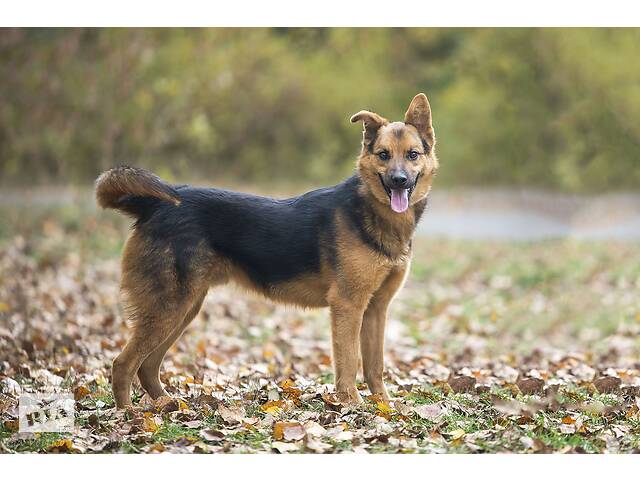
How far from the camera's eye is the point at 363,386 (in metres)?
6.90

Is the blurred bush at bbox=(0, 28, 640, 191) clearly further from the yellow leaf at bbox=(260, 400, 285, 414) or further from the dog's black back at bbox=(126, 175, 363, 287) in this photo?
the yellow leaf at bbox=(260, 400, 285, 414)

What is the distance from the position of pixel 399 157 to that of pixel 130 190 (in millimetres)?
2041

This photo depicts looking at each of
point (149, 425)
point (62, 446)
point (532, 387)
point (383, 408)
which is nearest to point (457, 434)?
point (383, 408)

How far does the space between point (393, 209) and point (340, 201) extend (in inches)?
19.0

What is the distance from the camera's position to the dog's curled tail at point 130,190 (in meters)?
5.99

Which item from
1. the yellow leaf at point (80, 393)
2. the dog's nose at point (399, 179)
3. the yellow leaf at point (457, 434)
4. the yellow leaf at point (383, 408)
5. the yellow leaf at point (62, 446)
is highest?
the dog's nose at point (399, 179)

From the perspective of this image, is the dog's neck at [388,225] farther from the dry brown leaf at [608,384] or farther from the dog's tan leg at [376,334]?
the dry brown leaf at [608,384]

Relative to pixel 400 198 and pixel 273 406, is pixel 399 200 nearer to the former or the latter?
pixel 400 198

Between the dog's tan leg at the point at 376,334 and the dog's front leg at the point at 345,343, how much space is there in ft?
1.19

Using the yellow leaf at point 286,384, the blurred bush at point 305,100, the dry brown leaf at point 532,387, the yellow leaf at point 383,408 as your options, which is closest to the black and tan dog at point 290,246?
the yellow leaf at point 383,408

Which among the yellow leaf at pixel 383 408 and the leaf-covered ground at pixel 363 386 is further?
the yellow leaf at pixel 383 408

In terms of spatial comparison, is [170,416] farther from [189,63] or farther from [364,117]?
[189,63]

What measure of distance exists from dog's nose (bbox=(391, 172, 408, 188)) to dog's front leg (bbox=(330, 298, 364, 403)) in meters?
0.96
